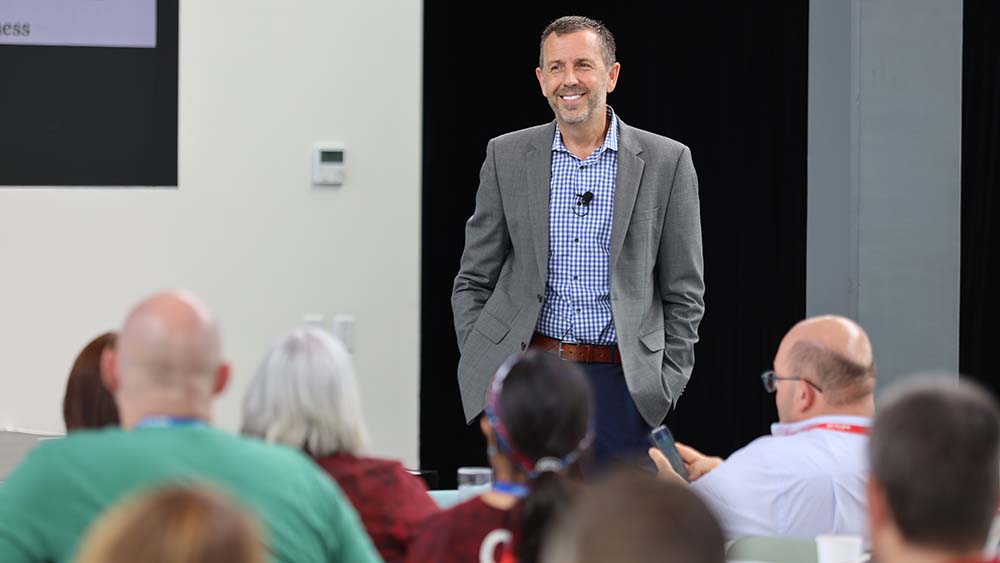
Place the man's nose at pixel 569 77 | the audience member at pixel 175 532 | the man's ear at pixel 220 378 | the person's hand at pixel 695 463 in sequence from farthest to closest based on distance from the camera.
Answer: the man's nose at pixel 569 77, the person's hand at pixel 695 463, the man's ear at pixel 220 378, the audience member at pixel 175 532

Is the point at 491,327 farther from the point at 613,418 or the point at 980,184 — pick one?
the point at 980,184

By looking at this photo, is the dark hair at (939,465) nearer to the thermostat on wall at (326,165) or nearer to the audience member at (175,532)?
the audience member at (175,532)

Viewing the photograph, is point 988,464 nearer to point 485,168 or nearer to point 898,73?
point 485,168

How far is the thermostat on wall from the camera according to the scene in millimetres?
5172

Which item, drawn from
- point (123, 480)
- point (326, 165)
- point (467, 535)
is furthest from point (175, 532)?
point (326, 165)

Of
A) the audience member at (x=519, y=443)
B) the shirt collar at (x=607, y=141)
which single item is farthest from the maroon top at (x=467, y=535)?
the shirt collar at (x=607, y=141)

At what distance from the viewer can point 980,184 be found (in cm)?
557

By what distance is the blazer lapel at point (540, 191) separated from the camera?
3.96 m

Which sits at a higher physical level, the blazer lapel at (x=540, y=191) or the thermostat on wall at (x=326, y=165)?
the thermostat on wall at (x=326, y=165)

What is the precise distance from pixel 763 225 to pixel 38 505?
4202 millimetres

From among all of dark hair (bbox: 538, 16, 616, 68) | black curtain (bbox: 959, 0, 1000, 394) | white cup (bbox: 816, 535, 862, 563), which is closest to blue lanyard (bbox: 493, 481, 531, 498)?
white cup (bbox: 816, 535, 862, 563)

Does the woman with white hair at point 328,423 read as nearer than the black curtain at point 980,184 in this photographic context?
Yes

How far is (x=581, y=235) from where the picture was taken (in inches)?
157

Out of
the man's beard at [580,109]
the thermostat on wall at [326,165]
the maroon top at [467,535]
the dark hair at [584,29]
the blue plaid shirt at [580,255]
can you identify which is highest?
the dark hair at [584,29]
